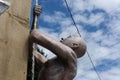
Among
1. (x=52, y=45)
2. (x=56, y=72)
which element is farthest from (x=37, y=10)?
(x=56, y=72)

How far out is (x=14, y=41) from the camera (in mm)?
4359

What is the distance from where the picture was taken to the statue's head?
480cm

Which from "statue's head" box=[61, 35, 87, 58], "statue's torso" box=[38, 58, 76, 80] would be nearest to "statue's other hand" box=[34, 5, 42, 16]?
"statue's head" box=[61, 35, 87, 58]

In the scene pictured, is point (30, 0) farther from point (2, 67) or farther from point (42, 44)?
point (2, 67)

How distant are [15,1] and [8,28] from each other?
40 centimetres

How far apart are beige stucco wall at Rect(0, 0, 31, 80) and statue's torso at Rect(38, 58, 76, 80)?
0.26 metres

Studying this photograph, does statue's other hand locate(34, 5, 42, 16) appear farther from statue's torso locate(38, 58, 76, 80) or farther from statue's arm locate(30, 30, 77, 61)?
statue's torso locate(38, 58, 76, 80)

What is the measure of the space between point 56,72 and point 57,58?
0.59 feet

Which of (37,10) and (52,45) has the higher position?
(37,10)

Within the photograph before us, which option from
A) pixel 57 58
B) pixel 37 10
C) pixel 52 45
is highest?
pixel 37 10

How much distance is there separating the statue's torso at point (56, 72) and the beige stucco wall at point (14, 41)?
0.26m

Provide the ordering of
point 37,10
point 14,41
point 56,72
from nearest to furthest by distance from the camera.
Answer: point 14,41 → point 56,72 → point 37,10

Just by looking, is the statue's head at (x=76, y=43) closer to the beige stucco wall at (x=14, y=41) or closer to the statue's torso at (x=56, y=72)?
the statue's torso at (x=56, y=72)

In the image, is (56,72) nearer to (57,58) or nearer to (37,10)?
(57,58)
